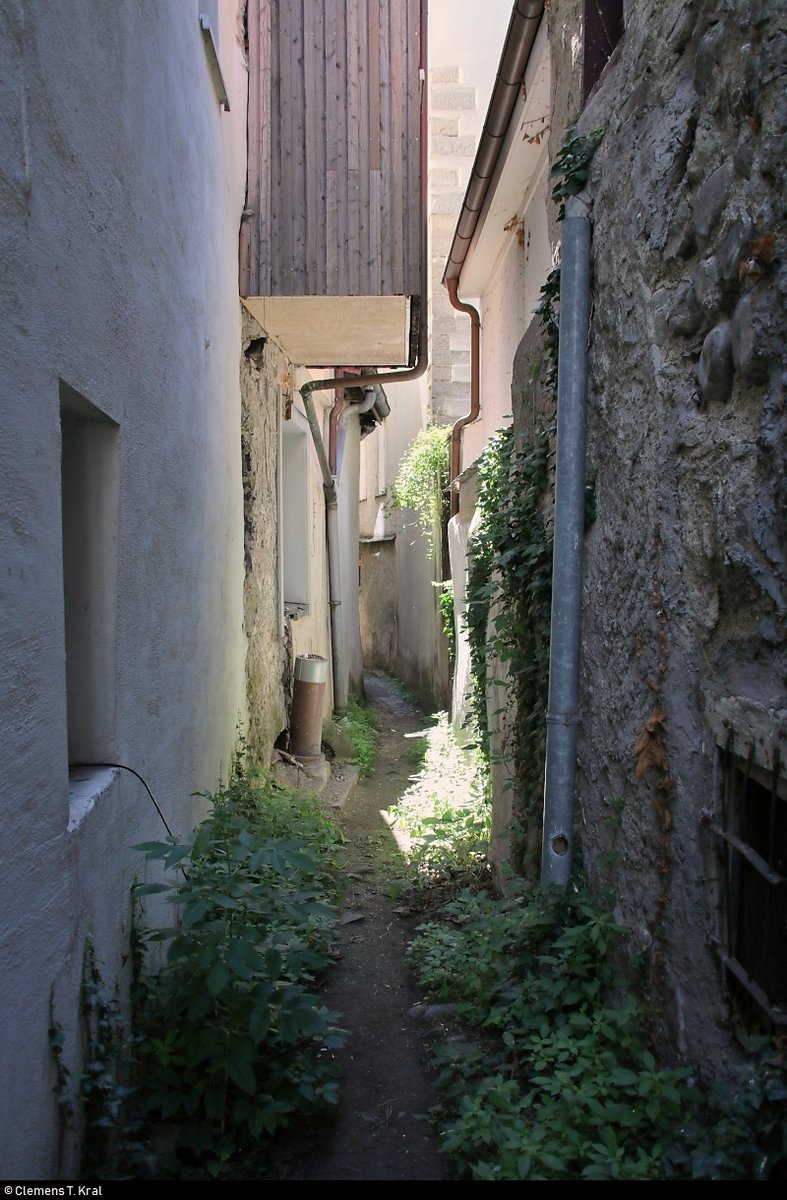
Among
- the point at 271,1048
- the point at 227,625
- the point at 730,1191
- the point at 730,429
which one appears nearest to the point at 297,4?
the point at 227,625

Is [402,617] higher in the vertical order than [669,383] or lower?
lower

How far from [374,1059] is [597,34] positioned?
410cm

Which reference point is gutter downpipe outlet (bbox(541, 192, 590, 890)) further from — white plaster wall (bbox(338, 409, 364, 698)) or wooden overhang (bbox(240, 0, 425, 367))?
white plaster wall (bbox(338, 409, 364, 698))

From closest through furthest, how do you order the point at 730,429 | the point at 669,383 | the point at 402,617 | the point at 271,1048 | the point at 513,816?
1. the point at 730,429
2. the point at 669,383
3. the point at 271,1048
4. the point at 513,816
5. the point at 402,617

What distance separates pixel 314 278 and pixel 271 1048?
5043 millimetres

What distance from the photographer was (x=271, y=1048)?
296 centimetres

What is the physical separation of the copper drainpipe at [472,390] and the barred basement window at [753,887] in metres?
6.32

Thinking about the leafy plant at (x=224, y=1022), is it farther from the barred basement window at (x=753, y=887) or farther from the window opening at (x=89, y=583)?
the barred basement window at (x=753, y=887)

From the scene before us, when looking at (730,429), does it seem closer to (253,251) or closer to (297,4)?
(253,251)

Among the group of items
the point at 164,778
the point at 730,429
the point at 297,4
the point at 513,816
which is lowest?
the point at 513,816

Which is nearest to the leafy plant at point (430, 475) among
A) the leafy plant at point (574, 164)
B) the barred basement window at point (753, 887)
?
the leafy plant at point (574, 164)

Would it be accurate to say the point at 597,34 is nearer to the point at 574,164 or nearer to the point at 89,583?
the point at 574,164

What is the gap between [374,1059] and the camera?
11.1 ft

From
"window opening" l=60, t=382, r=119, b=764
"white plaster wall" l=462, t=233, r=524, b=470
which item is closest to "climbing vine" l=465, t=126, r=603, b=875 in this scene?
"window opening" l=60, t=382, r=119, b=764
